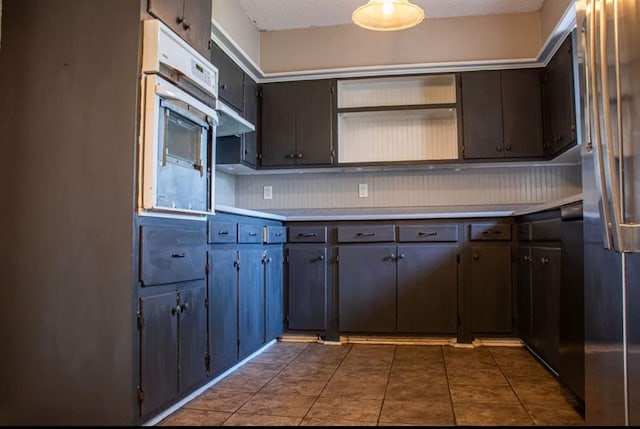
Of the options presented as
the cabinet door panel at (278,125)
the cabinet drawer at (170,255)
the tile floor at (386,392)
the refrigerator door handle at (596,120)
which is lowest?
the tile floor at (386,392)

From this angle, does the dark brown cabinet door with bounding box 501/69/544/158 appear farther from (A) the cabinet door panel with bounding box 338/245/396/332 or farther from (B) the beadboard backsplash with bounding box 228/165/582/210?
(A) the cabinet door panel with bounding box 338/245/396/332

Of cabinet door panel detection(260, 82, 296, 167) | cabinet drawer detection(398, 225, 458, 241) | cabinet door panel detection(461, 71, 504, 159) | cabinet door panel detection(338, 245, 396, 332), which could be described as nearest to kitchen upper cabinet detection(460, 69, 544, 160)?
cabinet door panel detection(461, 71, 504, 159)

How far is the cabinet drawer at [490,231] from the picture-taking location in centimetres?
341

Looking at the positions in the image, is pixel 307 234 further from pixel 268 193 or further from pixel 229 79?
pixel 229 79

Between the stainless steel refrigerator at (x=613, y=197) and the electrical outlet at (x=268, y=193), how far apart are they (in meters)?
2.85

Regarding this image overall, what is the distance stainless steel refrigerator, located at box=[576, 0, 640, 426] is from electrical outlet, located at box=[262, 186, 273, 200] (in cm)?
285

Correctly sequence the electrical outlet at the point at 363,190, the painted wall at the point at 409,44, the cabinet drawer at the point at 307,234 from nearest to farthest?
the cabinet drawer at the point at 307,234 < the painted wall at the point at 409,44 < the electrical outlet at the point at 363,190

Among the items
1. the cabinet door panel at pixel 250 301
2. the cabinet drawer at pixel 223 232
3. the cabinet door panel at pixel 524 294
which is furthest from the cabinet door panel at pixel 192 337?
the cabinet door panel at pixel 524 294

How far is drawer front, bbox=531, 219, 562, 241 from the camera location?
241cm

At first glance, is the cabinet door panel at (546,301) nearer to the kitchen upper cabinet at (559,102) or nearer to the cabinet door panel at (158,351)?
the kitchen upper cabinet at (559,102)

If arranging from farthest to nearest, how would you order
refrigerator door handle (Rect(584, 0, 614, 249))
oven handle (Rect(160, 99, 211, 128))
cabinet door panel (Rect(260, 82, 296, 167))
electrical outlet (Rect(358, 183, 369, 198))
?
electrical outlet (Rect(358, 183, 369, 198)) < cabinet door panel (Rect(260, 82, 296, 167)) < oven handle (Rect(160, 99, 211, 128)) < refrigerator door handle (Rect(584, 0, 614, 249))

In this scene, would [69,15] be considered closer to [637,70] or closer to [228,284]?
[228,284]

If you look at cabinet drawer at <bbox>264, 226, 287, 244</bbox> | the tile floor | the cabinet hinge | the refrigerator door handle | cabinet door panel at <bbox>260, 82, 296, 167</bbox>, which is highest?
cabinet door panel at <bbox>260, 82, 296, 167</bbox>

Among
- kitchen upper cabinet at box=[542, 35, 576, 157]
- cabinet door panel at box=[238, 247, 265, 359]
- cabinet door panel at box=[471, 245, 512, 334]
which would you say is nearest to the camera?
cabinet door panel at box=[238, 247, 265, 359]
